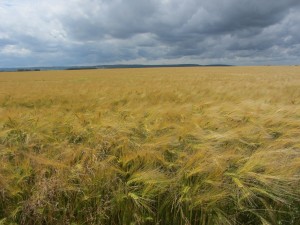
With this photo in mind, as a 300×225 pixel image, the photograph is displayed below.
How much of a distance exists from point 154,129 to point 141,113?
1.19 m

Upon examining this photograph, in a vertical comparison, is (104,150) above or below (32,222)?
above

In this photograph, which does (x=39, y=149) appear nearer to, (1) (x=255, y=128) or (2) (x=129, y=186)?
(2) (x=129, y=186)

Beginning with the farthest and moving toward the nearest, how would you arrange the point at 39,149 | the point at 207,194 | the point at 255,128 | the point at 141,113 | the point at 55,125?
the point at 141,113 → the point at 55,125 → the point at 255,128 → the point at 39,149 → the point at 207,194

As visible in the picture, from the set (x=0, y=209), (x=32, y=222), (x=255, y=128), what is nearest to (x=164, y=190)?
(x=32, y=222)

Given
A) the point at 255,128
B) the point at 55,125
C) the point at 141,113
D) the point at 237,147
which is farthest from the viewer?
the point at 141,113

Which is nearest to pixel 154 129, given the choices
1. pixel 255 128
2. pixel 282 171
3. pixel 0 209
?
pixel 255 128

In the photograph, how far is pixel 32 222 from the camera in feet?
6.44

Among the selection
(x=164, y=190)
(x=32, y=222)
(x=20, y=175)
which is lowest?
(x=32, y=222)

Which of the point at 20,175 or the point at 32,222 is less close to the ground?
the point at 20,175

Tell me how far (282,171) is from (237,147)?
0.51 meters

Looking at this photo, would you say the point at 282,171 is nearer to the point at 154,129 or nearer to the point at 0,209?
the point at 154,129

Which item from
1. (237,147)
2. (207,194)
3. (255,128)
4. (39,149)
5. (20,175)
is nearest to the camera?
(207,194)

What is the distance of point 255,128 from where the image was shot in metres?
2.97

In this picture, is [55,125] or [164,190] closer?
[164,190]
